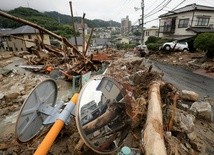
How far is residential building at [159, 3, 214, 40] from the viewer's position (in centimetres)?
2462

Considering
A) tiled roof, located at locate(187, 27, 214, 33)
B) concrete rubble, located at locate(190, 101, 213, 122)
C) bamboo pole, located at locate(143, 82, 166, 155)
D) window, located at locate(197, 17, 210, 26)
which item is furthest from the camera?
window, located at locate(197, 17, 210, 26)

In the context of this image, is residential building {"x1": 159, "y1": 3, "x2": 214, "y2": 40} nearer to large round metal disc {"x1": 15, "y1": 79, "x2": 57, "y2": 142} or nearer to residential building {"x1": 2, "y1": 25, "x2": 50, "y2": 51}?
residential building {"x1": 2, "y1": 25, "x2": 50, "y2": 51}

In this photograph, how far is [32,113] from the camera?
251cm

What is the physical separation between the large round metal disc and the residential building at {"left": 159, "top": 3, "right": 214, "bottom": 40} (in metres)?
25.6

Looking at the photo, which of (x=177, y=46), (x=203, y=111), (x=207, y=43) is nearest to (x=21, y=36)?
(x=177, y=46)

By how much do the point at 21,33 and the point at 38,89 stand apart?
34.8 metres

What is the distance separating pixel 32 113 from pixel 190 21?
29.3 meters

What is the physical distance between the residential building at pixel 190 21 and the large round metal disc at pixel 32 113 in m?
25.6

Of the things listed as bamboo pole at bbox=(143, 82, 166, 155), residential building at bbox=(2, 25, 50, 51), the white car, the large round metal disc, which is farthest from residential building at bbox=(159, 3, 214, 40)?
the large round metal disc

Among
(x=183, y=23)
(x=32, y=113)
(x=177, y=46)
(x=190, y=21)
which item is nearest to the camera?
(x=32, y=113)

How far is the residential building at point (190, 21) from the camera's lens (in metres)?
24.6

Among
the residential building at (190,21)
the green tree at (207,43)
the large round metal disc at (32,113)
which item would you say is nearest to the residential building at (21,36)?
the residential building at (190,21)

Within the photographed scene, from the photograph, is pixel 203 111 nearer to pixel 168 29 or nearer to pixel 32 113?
pixel 32 113

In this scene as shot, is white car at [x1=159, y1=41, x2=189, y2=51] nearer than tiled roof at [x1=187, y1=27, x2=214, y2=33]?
Yes
